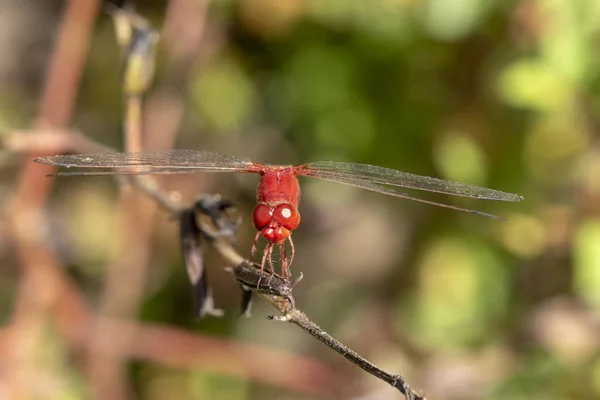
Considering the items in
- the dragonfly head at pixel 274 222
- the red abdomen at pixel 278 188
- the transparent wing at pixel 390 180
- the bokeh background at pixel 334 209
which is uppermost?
the bokeh background at pixel 334 209

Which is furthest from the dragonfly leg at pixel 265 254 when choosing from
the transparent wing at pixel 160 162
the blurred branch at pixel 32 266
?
the blurred branch at pixel 32 266

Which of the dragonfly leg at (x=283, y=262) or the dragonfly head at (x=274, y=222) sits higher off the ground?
the dragonfly head at (x=274, y=222)

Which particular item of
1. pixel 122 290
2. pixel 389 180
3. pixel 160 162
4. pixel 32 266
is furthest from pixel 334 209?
pixel 160 162

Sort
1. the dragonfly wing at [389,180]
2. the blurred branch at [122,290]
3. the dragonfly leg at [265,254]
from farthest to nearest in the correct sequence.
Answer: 1. the blurred branch at [122,290]
2. the dragonfly wing at [389,180]
3. the dragonfly leg at [265,254]

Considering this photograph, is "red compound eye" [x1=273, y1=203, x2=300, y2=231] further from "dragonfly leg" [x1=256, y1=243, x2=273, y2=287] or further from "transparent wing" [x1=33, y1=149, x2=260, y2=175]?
"transparent wing" [x1=33, y1=149, x2=260, y2=175]

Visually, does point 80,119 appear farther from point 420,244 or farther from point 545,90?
point 545,90

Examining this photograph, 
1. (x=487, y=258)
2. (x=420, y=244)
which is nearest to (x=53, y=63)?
(x=420, y=244)

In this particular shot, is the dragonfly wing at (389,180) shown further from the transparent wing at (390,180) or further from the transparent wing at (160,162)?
the transparent wing at (160,162)

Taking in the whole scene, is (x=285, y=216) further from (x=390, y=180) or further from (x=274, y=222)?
(x=390, y=180)
